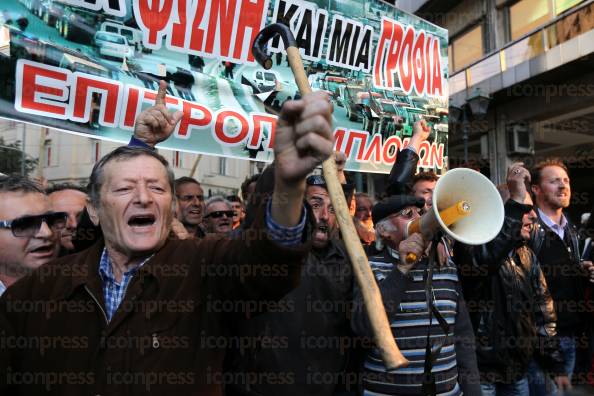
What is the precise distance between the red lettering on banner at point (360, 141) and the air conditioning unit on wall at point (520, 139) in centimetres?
767

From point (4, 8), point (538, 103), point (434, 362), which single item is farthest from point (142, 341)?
point (538, 103)

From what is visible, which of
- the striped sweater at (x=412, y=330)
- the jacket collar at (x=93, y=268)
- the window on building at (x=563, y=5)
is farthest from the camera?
the window on building at (x=563, y=5)

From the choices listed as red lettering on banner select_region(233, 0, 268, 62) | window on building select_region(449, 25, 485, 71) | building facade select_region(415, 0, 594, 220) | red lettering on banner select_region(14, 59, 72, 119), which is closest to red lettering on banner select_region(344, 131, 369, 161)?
red lettering on banner select_region(233, 0, 268, 62)

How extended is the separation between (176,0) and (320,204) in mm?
1623

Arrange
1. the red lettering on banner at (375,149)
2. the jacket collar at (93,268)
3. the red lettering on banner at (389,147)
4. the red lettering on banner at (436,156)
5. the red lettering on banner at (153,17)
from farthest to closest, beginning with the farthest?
1. the red lettering on banner at (436,156)
2. the red lettering on banner at (389,147)
3. the red lettering on banner at (375,149)
4. the red lettering on banner at (153,17)
5. the jacket collar at (93,268)

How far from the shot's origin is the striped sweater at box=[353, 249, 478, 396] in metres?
2.11

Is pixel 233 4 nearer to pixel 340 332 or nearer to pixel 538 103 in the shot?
pixel 340 332

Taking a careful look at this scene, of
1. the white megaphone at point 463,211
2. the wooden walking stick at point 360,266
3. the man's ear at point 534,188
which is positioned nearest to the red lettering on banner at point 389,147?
the man's ear at point 534,188

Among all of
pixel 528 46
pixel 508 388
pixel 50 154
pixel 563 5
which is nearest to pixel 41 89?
pixel 508 388

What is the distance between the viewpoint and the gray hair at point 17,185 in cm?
202

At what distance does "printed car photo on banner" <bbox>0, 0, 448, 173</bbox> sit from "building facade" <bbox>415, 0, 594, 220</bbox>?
4.62 m

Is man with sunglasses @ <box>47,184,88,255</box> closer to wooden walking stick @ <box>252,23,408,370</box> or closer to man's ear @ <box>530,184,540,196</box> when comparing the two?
wooden walking stick @ <box>252,23,408,370</box>

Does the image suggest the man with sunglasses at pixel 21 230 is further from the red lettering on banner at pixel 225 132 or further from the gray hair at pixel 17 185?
the red lettering on banner at pixel 225 132

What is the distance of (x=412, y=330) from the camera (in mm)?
2215
